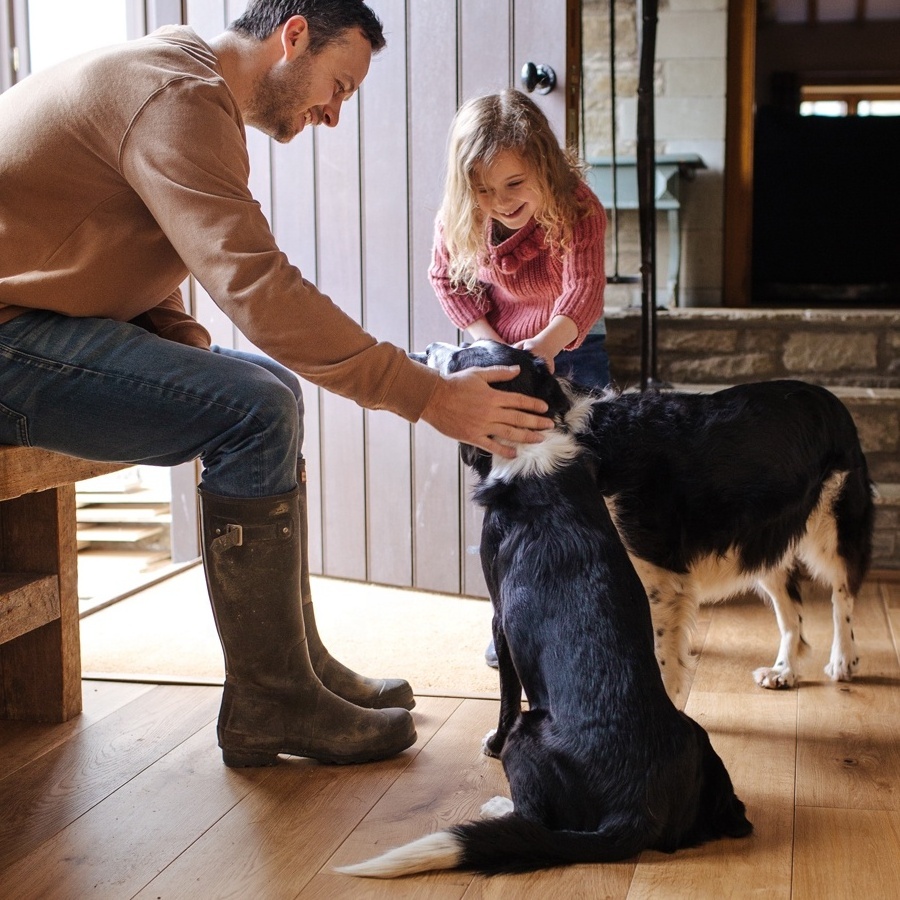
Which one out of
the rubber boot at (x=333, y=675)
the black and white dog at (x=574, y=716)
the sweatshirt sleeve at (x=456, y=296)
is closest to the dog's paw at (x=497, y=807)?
the black and white dog at (x=574, y=716)

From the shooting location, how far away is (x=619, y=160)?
4.11m

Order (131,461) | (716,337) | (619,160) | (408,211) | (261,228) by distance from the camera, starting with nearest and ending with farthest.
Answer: (261,228) → (131,461) → (408,211) → (716,337) → (619,160)

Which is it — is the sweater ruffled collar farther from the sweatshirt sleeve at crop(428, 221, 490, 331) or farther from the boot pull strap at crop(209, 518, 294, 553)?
the boot pull strap at crop(209, 518, 294, 553)

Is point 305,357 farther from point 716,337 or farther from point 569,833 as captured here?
point 716,337

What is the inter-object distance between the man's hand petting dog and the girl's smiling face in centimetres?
69

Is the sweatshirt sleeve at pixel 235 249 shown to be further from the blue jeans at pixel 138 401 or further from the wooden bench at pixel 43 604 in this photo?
the wooden bench at pixel 43 604

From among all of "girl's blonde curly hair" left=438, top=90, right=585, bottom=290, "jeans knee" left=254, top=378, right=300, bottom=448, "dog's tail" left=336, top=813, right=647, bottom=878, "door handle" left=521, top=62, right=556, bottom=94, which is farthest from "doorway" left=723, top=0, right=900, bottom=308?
"dog's tail" left=336, top=813, right=647, bottom=878

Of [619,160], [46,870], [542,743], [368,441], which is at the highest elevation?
[619,160]

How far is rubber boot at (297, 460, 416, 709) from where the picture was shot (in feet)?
6.98

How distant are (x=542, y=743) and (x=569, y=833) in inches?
5.1

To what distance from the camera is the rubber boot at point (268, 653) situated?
1.82 metres

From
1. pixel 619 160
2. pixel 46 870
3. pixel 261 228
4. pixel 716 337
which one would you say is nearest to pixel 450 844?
pixel 46 870

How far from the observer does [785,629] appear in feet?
7.89

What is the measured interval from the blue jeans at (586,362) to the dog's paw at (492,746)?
97 centimetres
